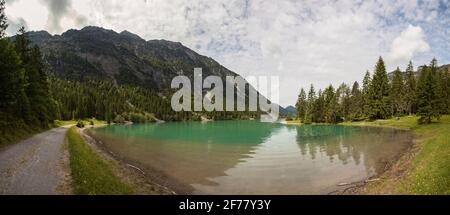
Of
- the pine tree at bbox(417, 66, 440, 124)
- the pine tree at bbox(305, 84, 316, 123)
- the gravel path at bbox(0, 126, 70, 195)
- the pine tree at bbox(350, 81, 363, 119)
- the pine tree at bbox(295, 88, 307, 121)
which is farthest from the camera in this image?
the pine tree at bbox(295, 88, 307, 121)

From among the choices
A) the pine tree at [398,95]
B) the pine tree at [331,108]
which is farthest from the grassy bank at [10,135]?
the pine tree at [331,108]

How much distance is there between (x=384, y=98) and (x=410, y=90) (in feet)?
47.9

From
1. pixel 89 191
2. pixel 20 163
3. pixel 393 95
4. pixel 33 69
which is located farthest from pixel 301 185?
pixel 393 95

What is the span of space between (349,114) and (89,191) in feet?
443

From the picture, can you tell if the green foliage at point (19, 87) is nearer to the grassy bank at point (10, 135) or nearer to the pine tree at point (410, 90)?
the grassy bank at point (10, 135)

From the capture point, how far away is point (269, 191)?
2234 cm

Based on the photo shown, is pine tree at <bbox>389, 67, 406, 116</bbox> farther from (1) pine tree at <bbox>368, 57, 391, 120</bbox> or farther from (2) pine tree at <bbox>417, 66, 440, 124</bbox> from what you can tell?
(2) pine tree at <bbox>417, 66, 440, 124</bbox>

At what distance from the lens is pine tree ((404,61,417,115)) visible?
110369 millimetres

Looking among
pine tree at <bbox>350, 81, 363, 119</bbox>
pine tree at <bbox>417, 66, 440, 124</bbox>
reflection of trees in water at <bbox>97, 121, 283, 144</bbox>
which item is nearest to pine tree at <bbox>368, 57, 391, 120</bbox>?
pine tree at <bbox>350, 81, 363, 119</bbox>

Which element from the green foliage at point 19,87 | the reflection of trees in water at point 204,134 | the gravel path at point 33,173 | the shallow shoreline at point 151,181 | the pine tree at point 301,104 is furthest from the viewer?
the pine tree at point 301,104

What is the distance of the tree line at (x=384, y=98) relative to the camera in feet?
249

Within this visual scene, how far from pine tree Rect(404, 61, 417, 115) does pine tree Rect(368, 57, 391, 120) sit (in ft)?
26.5

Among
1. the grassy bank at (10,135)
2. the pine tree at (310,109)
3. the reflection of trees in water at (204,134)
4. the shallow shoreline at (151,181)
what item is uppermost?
the pine tree at (310,109)

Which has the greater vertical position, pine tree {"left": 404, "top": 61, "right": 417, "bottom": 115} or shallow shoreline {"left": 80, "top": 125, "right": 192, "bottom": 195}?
pine tree {"left": 404, "top": 61, "right": 417, "bottom": 115}
